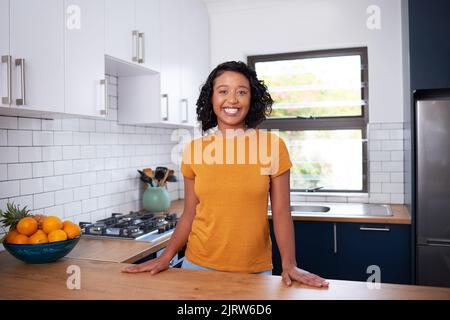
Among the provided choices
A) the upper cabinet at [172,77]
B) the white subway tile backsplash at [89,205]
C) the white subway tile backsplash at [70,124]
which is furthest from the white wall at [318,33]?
the white subway tile backsplash at [89,205]

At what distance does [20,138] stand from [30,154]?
101 mm

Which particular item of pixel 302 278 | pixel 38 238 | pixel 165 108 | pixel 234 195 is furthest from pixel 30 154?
pixel 302 278

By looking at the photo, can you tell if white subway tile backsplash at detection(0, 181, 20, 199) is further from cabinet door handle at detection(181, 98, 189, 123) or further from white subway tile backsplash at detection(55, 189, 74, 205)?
cabinet door handle at detection(181, 98, 189, 123)

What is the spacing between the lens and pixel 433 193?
8.72 ft

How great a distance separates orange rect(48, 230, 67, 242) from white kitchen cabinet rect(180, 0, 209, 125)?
1617mm

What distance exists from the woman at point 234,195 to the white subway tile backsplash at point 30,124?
97cm

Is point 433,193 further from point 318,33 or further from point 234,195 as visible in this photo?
point 234,195

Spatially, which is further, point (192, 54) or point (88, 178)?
point (192, 54)

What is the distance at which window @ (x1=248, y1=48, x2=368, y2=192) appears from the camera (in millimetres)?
3455

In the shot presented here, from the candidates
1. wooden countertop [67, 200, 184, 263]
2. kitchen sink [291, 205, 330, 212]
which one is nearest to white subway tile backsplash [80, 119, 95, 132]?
wooden countertop [67, 200, 184, 263]

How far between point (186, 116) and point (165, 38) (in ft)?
2.00

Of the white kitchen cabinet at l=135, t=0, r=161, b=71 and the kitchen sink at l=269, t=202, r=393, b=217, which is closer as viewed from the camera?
the white kitchen cabinet at l=135, t=0, r=161, b=71

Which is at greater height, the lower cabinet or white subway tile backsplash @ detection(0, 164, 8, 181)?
white subway tile backsplash @ detection(0, 164, 8, 181)

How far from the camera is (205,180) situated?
4.91ft
